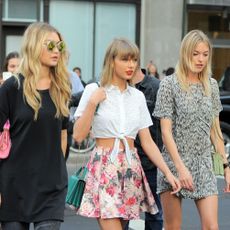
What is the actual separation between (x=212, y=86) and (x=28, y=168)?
1.67 m

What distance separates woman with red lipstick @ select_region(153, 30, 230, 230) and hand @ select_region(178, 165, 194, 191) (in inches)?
2.3

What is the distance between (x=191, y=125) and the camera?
195 inches

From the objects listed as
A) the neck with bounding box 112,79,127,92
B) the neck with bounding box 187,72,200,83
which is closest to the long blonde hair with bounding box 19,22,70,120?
the neck with bounding box 112,79,127,92

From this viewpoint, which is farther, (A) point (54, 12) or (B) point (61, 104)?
(A) point (54, 12)

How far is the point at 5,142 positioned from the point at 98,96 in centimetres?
80

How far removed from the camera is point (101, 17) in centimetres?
1945

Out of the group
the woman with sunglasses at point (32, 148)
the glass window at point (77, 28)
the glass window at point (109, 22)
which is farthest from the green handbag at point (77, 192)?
the glass window at point (109, 22)

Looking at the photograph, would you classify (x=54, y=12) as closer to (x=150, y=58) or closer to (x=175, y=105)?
(x=150, y=58)

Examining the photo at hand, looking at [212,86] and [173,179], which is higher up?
[212,86]

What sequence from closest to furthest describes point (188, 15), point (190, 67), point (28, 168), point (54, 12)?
point (28, 168)
point (190, 67)
point (54, 12)
point (188, 15)

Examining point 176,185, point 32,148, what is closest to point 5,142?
point 32,148

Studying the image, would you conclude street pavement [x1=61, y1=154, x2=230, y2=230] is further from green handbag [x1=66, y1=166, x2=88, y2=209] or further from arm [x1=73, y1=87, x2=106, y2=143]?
arm [x1=73, y1=87, x2=106, y2=143]

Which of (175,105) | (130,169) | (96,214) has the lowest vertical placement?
(96,214)

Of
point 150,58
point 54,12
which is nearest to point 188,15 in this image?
point 150,58
